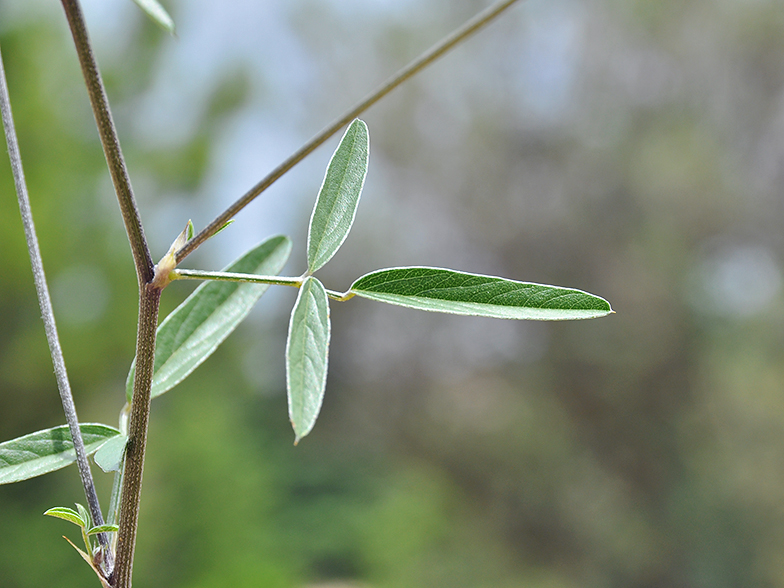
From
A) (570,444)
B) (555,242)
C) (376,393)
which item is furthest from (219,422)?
(555,242)

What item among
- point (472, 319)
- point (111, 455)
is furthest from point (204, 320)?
point (472, 319)

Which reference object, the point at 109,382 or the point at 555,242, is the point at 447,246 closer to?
the point at 555,242

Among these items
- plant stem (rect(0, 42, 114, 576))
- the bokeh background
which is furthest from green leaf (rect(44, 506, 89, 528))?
the bokeh background

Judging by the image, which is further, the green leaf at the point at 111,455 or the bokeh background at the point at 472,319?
the bokeh background at the point at 472,319

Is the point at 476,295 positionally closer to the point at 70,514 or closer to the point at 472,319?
the point at 70,514

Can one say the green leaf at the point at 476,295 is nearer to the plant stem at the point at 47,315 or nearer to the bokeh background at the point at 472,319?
the plant stem at the point at 47,315

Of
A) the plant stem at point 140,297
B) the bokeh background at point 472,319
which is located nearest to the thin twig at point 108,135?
the plant stem at point 140,297
